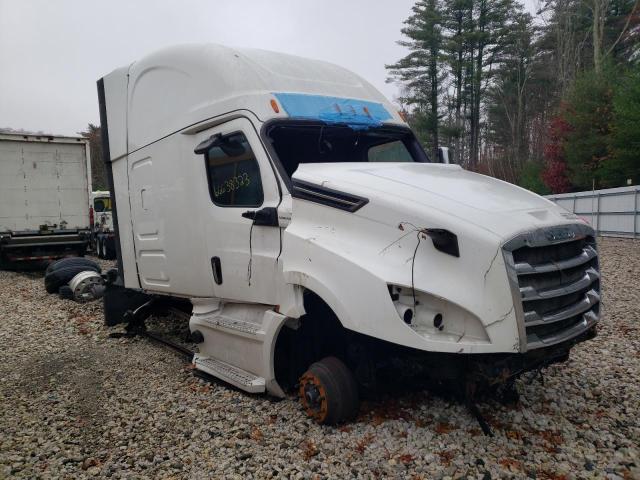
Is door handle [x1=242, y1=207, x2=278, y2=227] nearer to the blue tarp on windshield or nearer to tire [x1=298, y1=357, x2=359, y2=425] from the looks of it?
the blue tarp on windshield

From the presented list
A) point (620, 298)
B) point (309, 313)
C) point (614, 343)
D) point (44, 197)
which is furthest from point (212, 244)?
point (44, 197)

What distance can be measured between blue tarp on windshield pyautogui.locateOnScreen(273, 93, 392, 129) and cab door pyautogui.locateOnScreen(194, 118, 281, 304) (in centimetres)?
43

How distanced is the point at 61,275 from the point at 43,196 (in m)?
4.64

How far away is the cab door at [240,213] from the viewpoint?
4.04 metres

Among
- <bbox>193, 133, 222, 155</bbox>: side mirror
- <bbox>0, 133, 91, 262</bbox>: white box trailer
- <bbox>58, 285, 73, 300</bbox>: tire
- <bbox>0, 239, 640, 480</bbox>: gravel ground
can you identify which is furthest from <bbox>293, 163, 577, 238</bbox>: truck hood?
<bbox>0, 133, 91, 262</bbox>: white box trailer

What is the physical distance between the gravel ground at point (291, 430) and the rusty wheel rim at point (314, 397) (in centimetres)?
12

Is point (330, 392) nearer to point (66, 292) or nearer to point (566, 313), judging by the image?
point (566, 313)

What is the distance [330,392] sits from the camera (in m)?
3.57

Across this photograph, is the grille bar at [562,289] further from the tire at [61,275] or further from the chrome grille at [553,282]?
the tire at [61,275]

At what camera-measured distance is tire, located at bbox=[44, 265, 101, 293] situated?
9.82 meters

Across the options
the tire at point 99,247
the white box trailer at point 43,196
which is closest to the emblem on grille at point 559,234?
the white box trailer at point 43,196

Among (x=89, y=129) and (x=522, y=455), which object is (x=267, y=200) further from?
(x=89, y=129)

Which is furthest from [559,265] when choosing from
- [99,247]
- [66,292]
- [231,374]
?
[99,247]

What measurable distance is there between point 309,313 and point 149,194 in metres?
2.72
